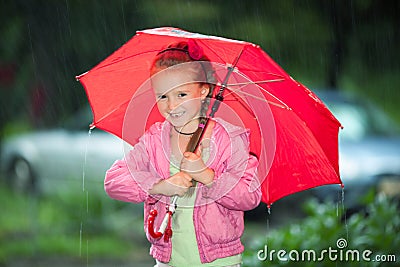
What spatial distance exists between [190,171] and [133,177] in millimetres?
238

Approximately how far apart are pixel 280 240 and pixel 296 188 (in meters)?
1.69

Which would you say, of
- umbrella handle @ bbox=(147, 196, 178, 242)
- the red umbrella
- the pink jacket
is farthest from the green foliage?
umbrella handle @ bbox=(147, 196, 178, 242)

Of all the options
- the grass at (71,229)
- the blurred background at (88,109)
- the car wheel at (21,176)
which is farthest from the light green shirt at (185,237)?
the car wheel at (21,176)

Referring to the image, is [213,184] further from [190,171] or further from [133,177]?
[133,177]

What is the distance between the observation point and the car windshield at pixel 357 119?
7.98 m

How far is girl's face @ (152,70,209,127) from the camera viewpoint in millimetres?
2979

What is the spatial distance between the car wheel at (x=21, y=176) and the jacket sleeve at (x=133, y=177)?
6015 mm

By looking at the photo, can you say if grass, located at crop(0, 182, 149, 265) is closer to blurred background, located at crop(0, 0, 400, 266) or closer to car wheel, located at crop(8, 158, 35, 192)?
blurred background, located at crop(0, 0, 400, 266)

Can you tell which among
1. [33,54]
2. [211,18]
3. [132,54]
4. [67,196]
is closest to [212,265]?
[132,54]

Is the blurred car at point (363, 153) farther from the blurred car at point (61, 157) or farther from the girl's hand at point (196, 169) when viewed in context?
the girl's hand at point (196, 169)

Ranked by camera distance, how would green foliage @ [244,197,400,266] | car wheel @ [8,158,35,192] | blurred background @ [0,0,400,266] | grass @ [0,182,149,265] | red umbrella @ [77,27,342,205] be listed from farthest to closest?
1. car wheel @ [8,158,35,192]
2. blurred background @ [0,0,400,266]
3. grass @ [0,182,149,265]
4. green foliage @ [244,197,400,266]
5. red umbrella @ [77,27,342,205]

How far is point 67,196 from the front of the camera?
8.51m

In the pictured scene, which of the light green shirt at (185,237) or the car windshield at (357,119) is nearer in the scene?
the light green shirt at (185,237)

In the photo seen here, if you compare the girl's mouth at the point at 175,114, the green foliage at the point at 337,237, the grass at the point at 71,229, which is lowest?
the grass at the point at 71,229
